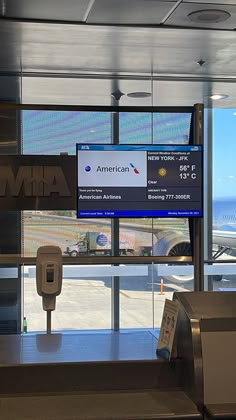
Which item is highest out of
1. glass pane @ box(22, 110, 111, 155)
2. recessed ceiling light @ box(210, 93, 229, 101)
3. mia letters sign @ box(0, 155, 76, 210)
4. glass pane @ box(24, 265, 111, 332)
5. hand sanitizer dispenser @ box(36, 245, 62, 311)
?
recessed ceiling light @ box(210, 93, 229, 101)

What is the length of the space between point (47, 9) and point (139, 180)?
1406 mm

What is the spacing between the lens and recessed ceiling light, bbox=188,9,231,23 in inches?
165

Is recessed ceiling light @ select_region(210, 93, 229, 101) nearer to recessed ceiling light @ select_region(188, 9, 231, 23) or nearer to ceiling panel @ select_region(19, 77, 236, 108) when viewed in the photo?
ceiling panel @ select_region(19, 77, 236, 108)

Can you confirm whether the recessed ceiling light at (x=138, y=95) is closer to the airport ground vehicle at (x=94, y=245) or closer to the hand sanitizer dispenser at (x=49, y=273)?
the airport ground vehicle at (x=94, y=245)

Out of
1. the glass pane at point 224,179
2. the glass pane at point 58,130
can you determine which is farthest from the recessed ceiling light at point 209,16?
the glass pane at point 224,179

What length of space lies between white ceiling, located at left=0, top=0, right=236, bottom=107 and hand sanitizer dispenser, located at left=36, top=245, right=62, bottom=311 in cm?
170

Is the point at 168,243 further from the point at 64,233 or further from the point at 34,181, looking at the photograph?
the point at 34,181

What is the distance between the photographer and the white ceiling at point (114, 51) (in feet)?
13.7

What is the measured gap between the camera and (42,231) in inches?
266

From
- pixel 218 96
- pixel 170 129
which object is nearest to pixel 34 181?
pixel 170 129

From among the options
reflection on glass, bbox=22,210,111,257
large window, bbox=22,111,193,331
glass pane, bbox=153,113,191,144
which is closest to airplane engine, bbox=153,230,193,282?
large window, bbox=22,111,193,331

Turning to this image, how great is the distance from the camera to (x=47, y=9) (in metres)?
4.13

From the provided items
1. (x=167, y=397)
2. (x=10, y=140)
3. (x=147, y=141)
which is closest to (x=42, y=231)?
(x=10, y=140)

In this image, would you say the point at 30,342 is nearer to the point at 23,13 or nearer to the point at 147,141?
the point at 23,13
